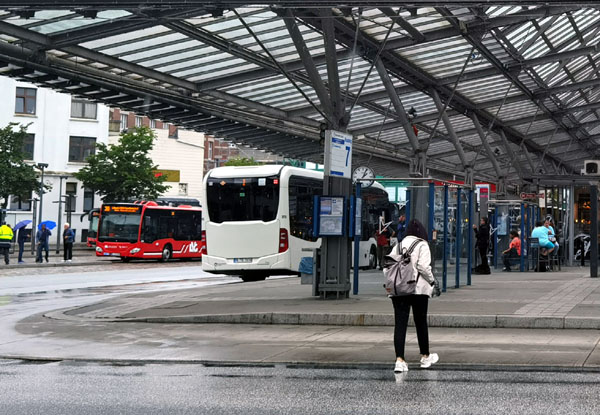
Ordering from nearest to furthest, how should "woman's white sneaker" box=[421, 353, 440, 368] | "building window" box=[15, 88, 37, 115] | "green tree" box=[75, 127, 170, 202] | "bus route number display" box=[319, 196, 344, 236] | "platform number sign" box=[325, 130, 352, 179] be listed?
"woman's white sneaker" box=[421, 353, 440, 368]
"platform number sign" box=[325, 130, 352, 179]
"bus route number display" box=[319, 196, 344, 236]
"green tree" box=[75, 127, 170, 202]
"building window" box=[15, 88, 37, 115]

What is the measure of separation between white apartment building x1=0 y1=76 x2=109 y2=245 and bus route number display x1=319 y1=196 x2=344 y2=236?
168ft

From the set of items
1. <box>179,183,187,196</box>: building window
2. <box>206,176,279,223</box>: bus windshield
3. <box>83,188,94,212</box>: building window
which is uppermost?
<box>179,183,187,196</box>: building window

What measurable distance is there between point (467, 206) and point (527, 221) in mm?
10169

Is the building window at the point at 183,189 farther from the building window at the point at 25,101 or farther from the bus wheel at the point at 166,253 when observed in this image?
the bus wheel at the point at 166,253

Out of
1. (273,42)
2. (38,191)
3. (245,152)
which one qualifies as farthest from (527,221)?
(245,152)

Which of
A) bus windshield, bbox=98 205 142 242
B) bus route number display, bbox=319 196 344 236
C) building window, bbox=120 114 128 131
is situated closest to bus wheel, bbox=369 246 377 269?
bus windshield, bbox=98 205 142 242

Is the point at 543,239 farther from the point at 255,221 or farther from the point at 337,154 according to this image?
the point at 337,154

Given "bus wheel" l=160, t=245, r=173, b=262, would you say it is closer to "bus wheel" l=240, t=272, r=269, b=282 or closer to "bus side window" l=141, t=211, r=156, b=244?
"bus side window" l=141, t=211, r=156, b=244

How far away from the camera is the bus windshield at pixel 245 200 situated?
2592 centimetres

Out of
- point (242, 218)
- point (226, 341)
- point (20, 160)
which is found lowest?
point (226, 341)

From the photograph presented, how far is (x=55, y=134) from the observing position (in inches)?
2687

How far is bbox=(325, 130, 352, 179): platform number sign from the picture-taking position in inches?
664

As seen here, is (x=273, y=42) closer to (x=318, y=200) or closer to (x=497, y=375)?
(x=318, y=200)

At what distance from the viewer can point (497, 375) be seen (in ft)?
30.7
